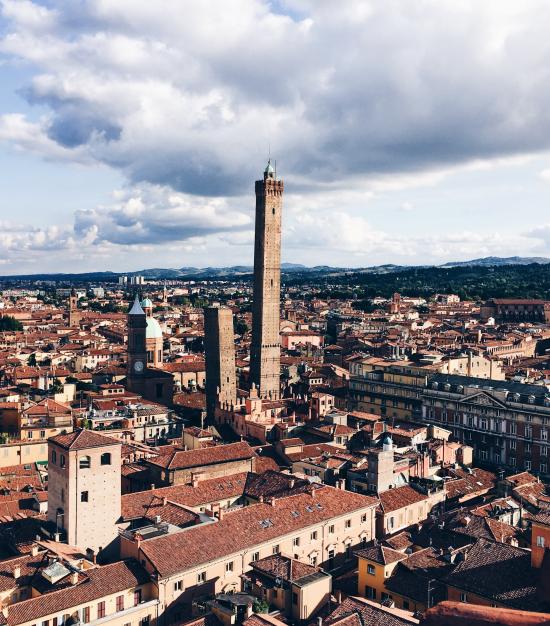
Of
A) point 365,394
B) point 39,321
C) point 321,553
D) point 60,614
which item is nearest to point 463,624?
point 60,614

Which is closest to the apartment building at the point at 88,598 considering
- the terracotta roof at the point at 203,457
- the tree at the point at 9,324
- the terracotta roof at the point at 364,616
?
the terracotta roof at the point at 364,616

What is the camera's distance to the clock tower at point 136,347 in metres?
83.1

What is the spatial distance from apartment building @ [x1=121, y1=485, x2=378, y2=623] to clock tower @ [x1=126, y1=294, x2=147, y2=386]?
1885 inches

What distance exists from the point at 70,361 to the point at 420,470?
7905cm

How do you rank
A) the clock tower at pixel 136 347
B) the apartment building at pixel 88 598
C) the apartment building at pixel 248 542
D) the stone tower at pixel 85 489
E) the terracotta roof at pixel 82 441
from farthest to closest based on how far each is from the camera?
the clock tower at pixel 136 347
the terracotta roof at pixel 82 441
the stone tower at pixel 85 489
the apartment building at pixel 248 542
the apartment building at pixel 88 598

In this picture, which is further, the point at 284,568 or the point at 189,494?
the point at 189,494

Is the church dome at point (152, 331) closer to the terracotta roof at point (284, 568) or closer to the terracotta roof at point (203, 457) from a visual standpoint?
the terracotta roof at point (203, 457)

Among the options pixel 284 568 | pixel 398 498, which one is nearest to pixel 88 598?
pixel 284 568

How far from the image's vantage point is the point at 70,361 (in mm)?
112125

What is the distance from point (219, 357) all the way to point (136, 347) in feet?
43.1

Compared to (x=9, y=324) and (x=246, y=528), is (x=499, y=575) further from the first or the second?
(x=9, y=324)

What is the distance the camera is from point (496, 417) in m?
59.0

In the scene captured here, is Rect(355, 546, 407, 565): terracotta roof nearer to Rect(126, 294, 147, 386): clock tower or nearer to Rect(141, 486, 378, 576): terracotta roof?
Rect(141, 486, 378, 576): terracotta roof

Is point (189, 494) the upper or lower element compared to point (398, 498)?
upper
